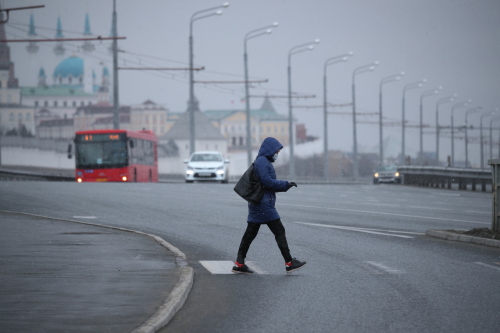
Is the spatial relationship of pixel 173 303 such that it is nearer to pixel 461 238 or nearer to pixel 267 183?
pixel 267 183

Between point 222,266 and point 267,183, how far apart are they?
4.89ft

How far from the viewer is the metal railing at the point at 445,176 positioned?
124 ft

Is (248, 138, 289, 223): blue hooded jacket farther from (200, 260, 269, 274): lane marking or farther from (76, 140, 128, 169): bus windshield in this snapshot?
(76, 140, 128, 169): bus windshield

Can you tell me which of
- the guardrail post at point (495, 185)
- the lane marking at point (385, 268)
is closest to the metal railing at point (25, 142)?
the guardrail post at point (495, 185)

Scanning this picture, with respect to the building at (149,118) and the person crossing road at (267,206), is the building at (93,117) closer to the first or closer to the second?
the building at (149,118)

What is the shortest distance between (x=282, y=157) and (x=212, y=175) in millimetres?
82525

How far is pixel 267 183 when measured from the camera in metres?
10.1

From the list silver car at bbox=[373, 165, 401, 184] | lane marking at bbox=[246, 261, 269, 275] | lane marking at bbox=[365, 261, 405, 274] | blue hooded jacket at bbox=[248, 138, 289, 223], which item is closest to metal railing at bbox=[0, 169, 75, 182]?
silver car at bbox=[373, 165, 401, 184]

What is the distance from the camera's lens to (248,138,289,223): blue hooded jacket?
33.1ft

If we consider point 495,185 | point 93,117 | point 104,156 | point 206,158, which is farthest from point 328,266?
point 93,117

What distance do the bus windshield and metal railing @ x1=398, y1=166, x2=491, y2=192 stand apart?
14488 mm

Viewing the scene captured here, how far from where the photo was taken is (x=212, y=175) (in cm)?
4119

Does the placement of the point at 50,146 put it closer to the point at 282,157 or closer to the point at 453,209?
the point at 282,157

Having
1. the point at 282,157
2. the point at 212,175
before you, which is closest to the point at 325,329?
the point at 212,175
